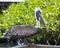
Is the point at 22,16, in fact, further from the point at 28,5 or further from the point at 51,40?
the point at 51,40

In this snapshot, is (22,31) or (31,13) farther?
(31,13)

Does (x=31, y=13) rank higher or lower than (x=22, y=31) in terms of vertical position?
higher

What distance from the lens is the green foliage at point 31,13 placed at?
753cm

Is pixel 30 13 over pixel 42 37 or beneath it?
over

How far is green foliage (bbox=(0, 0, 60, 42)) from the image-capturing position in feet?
24.7

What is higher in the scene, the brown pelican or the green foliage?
the green foliage

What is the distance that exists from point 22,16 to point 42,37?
79 cm

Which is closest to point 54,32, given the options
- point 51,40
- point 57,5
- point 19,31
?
point 51,40

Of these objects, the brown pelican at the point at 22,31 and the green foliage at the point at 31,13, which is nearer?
the brown pelican at the point at 22,31

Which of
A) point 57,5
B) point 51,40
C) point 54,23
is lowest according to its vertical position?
point 51,40

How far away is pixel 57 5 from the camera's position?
299 inches

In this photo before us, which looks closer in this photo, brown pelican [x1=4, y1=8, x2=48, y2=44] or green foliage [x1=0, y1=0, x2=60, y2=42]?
brown pelican [x1=4, y1=8, x2=48, y2=44]

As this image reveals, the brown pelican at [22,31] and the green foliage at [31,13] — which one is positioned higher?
the green foliage at [31,13]

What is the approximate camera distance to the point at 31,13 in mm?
7805
